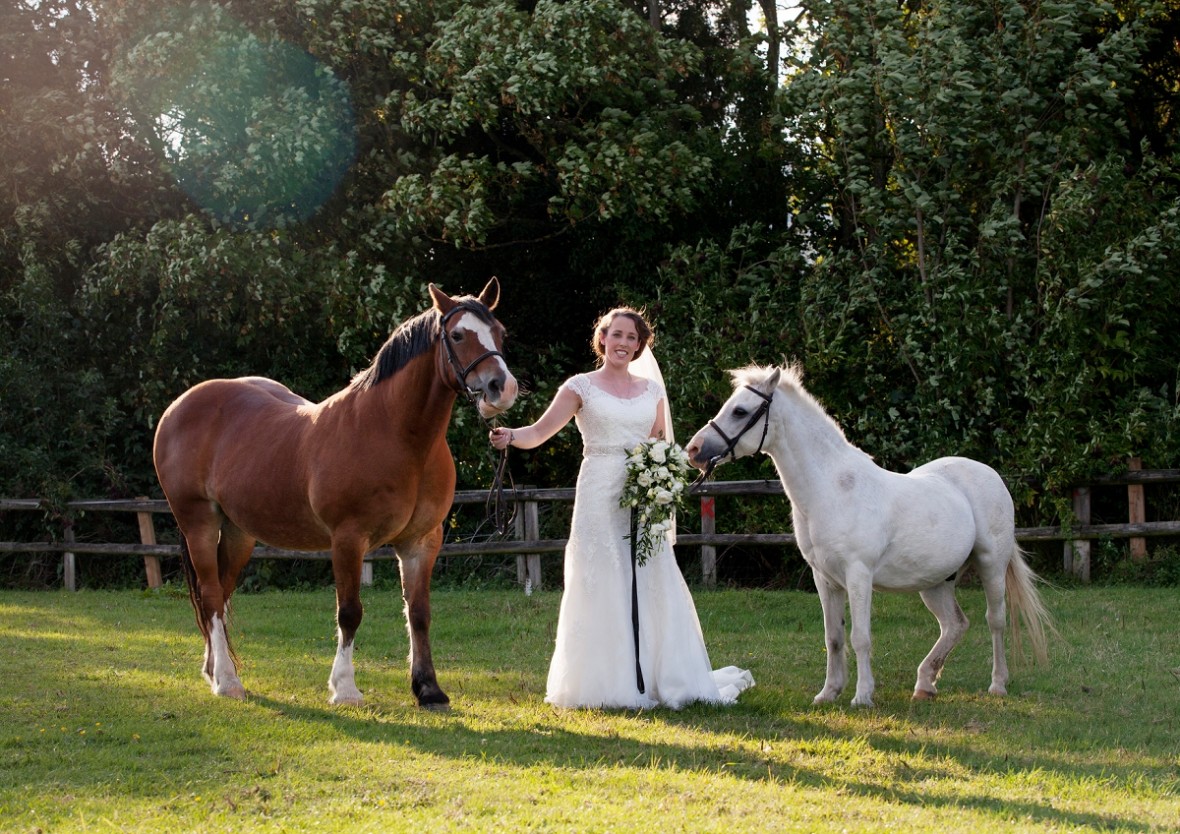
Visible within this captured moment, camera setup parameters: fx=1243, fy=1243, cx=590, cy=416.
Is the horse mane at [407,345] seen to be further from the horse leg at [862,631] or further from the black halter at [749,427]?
the horse leg at [862,631]

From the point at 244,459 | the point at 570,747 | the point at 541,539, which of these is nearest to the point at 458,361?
the point at 244,459

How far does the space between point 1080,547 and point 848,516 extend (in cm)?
653

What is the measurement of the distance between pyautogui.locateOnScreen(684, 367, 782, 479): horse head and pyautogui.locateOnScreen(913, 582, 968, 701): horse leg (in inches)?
58.6

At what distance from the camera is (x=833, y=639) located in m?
7.12

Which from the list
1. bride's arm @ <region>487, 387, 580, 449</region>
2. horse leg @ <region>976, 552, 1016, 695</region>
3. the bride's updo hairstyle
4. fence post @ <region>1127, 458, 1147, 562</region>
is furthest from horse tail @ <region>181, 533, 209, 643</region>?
fence post @ <region>1127, 458, 1147, 562</region>

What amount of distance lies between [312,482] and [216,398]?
147 cm

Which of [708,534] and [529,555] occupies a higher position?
[708,534]

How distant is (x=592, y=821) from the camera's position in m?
4.50

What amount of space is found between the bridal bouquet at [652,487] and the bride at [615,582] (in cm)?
11

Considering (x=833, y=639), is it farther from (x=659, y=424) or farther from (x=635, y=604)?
(x=659, y=424)

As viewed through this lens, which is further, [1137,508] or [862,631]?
[1137,508]

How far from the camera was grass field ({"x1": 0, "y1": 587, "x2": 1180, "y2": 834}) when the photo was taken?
4656mm

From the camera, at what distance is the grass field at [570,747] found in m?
4.66

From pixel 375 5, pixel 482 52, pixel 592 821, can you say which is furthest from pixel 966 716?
pixel 375 5
